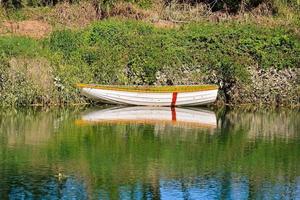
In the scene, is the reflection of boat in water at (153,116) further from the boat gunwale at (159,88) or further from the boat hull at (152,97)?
the boat gunwale at (159,88)

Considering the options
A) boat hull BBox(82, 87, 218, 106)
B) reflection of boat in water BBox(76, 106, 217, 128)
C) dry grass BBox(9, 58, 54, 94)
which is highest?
dry grass BBox(9, 58, 54, 94)

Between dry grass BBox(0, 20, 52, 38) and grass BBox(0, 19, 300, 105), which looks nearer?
grass BBox(0, 19, 300, 105)

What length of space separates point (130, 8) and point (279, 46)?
372 inches

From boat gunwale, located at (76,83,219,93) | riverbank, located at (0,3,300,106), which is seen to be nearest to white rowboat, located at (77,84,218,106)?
boat gunwale, located at (76,83,219,93)

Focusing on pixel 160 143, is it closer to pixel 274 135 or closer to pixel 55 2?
pixel 274 135

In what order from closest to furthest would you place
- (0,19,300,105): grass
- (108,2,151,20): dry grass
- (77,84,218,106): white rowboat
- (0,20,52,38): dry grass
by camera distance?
(0,19,300,105): grass → (77,84,218,106): white rowboat → (0,20,52,38): dry grass → (108,2,151,20): dry grass

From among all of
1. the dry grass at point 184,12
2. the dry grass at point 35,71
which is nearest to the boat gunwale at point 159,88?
the dry grass at point 35,71

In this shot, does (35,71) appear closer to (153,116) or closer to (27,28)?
(153,116)

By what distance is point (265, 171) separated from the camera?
22344 millimetres

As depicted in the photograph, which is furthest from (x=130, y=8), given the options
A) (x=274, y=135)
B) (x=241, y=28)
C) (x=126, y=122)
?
(x=274, y=135)

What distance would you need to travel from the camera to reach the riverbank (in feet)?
112

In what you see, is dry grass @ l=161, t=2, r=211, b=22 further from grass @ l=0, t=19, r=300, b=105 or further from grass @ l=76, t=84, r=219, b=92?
grass @ l=76, t=84, r=219, b=92

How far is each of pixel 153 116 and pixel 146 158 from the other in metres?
8.79

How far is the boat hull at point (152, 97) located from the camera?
114 feet
